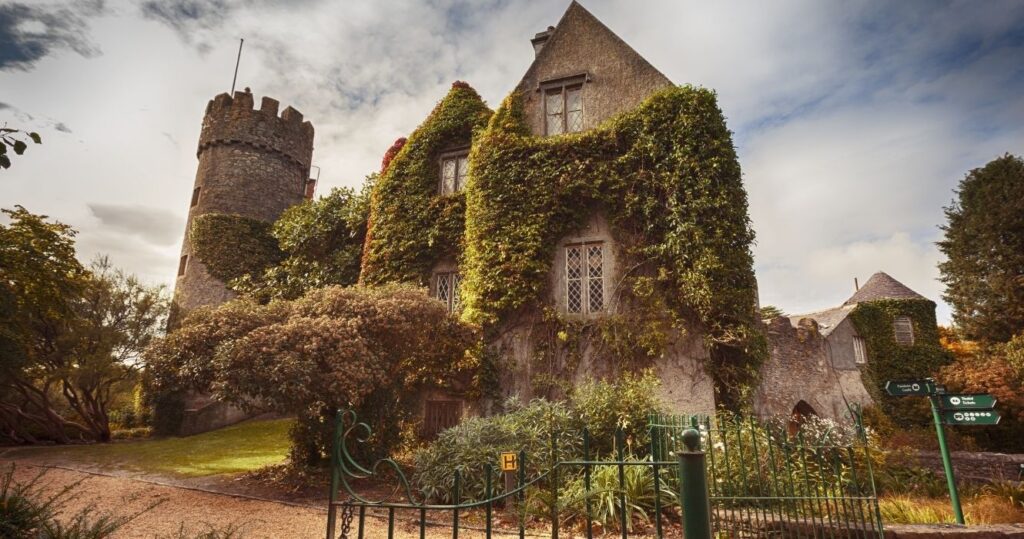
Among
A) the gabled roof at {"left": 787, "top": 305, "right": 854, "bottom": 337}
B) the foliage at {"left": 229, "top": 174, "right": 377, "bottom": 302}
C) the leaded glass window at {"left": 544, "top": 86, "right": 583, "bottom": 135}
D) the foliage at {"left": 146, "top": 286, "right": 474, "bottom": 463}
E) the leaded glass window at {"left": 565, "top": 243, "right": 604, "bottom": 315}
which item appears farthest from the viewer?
the gabled roof at {"left": 787, "top": 305, "right": 854, "bottom": 337}

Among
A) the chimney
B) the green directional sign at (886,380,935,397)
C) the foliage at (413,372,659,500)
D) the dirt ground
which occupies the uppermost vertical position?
the chimney

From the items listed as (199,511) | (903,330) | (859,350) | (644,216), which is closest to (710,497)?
(199,511)

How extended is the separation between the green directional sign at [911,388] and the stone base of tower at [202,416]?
18.2m

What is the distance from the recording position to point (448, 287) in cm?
1418

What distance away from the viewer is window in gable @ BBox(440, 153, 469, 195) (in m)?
15.0

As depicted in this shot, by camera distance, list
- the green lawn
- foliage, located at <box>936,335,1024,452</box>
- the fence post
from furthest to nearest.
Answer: foliage, located at <box>936,335,1024,452</box> < the green lawn < the fence post

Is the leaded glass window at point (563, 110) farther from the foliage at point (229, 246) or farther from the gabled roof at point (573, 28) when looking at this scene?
the foliage at point (229, 246)

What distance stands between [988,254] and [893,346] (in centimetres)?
649

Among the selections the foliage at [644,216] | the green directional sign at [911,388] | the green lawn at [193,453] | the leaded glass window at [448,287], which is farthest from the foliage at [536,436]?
the green lawn at [193,453]

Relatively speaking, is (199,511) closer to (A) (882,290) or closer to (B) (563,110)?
(B) (563,110)

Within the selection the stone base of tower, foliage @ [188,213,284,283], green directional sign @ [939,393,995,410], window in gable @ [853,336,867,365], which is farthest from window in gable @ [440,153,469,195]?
window in gable @ [853,336,867,365]

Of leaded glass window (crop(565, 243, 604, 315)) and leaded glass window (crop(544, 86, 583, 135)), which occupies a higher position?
leaded glass window (crop(544, 86, 583, 135))

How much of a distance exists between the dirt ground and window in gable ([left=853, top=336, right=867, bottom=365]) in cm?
2128

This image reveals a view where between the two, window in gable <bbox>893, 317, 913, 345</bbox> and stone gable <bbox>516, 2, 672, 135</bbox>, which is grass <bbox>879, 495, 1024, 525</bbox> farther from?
window in gable <bbox>893, 317, 913, 345</bbox>
